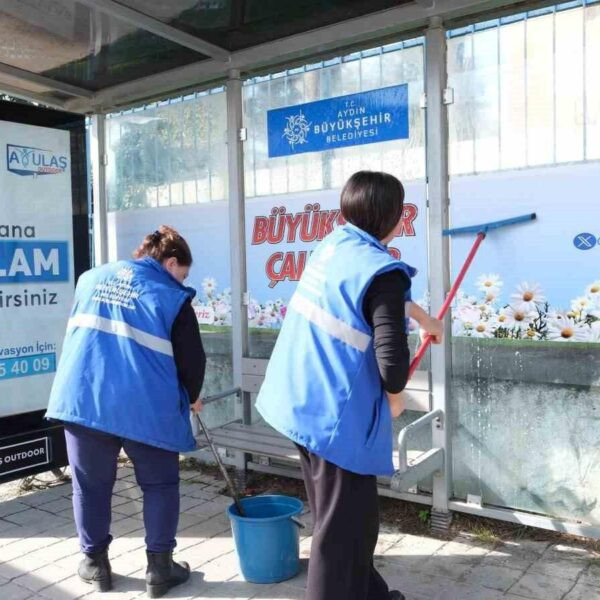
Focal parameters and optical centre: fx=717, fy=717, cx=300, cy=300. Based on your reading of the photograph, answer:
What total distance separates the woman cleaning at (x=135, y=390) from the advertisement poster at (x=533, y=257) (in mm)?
1458

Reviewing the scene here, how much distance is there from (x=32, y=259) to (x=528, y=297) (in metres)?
3.02

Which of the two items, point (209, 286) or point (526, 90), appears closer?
point (526, 90)

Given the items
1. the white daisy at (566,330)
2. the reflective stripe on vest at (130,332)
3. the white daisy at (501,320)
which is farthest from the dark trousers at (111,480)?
the white daisy at (566,330)

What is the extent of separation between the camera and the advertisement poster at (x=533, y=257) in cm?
336

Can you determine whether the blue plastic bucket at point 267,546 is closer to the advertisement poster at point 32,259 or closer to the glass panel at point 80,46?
the advertisement poster at point 32,259

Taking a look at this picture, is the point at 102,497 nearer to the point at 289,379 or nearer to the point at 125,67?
the point at 289,379

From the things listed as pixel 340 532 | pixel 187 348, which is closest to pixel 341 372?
pixel 340 532

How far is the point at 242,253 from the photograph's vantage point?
463cm

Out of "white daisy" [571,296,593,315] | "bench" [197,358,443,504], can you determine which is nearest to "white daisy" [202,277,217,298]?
"bench" [197,358,443,504]

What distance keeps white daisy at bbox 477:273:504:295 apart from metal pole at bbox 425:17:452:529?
7.1 inches

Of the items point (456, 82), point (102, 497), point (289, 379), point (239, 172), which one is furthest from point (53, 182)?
point (289, 379)

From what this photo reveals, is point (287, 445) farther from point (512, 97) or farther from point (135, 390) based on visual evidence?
point (512, 97)

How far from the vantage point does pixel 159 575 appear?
10.4ft

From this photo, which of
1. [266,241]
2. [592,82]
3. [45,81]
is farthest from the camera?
[45,81]
